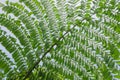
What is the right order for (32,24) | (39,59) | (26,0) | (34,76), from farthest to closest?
(26,0), (32,24), (39,59), (34,76)

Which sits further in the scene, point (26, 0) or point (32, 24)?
point (26, 0)

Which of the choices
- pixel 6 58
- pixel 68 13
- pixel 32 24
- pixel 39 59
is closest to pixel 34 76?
pixel 39 59

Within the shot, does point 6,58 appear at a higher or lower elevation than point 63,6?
lower

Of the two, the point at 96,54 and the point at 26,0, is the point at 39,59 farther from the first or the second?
the point at 26,0

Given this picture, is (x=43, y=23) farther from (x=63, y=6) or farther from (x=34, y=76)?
(x=34, y=76)

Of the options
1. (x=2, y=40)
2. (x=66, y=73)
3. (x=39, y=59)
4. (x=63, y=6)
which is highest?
(x=63, y=6)

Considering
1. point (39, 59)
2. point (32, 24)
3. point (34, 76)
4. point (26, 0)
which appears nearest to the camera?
point (34, 76)
